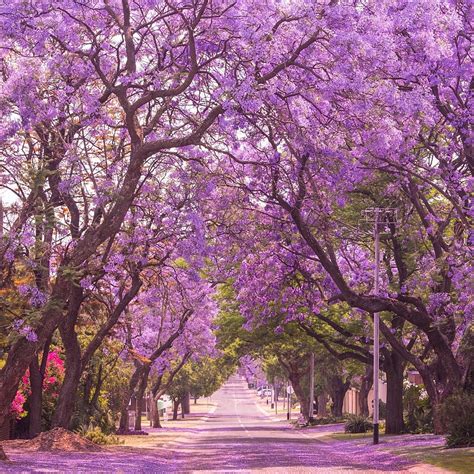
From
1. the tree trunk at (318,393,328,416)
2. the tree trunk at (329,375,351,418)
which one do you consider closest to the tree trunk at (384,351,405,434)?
the tree trunk at (329,375,351,418)

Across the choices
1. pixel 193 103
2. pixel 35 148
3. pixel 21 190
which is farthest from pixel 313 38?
pixel 35 148

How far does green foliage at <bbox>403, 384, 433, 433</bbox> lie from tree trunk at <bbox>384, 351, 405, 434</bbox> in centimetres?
59

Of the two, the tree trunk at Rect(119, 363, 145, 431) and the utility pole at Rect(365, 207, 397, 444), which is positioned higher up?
the utility pole at Rect(365, 207, 397, 444)

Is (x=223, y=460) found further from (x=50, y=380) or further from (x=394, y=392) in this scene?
(x=394, y=392)

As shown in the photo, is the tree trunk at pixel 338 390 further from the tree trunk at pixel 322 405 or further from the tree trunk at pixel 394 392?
the tree trunk at pixel 394 392

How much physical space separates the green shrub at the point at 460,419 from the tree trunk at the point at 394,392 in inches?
554

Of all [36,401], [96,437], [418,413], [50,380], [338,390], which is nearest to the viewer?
[36,401]

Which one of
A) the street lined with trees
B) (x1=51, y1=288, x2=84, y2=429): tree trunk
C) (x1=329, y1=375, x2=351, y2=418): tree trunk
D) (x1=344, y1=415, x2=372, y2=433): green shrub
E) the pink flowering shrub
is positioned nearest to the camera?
the street lined with trees

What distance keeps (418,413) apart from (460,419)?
16.4 meters

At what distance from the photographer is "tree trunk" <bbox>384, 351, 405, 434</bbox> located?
135 ft

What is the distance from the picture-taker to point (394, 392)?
4131 centimetres

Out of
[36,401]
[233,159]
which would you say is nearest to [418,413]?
[36,401]

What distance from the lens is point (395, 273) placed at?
40719mm

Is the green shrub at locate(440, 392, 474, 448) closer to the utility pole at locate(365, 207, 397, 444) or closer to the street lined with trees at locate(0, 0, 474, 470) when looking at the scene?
the street lined with trees at locate(0, 0, 474, 470)
